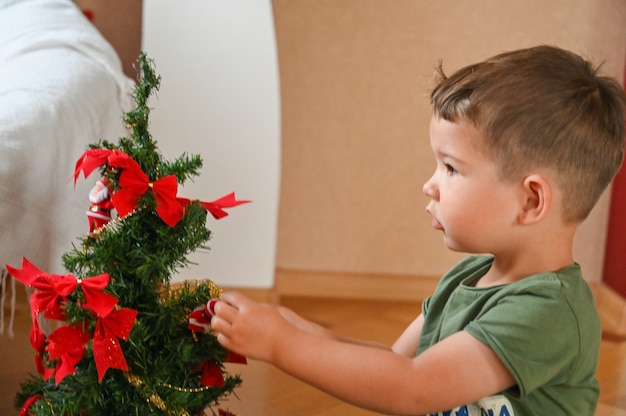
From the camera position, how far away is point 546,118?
872 mm

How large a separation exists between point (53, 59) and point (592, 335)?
1.06 meters

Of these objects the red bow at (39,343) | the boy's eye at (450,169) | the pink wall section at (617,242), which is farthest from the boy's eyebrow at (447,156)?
the pink wall section at (617,242)

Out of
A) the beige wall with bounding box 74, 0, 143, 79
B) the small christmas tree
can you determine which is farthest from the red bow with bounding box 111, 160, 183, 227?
the beige wall with bounding box 74, 0, 143, 79

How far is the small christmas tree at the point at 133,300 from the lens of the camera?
0.86 metres

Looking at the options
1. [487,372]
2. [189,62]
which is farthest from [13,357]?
[487,372]

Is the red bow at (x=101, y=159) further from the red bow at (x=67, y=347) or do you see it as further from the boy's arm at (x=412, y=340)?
the boy's arm at (x=412, y=340)

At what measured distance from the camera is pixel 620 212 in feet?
7.24

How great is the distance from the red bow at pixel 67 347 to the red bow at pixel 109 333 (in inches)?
1.4

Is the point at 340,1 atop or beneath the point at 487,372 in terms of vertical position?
atop

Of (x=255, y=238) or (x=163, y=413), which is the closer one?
(x=163, y=413)

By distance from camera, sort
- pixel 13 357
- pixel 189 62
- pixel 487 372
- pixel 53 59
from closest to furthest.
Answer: pixel 487 372 < pixel 53 59 < pixel 13 357 < pixel 189 62

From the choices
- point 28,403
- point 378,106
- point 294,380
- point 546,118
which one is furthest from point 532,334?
point 378,106

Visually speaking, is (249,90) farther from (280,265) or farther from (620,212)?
(620,212)

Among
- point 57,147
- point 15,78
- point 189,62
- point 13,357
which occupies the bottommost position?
point 13,357
